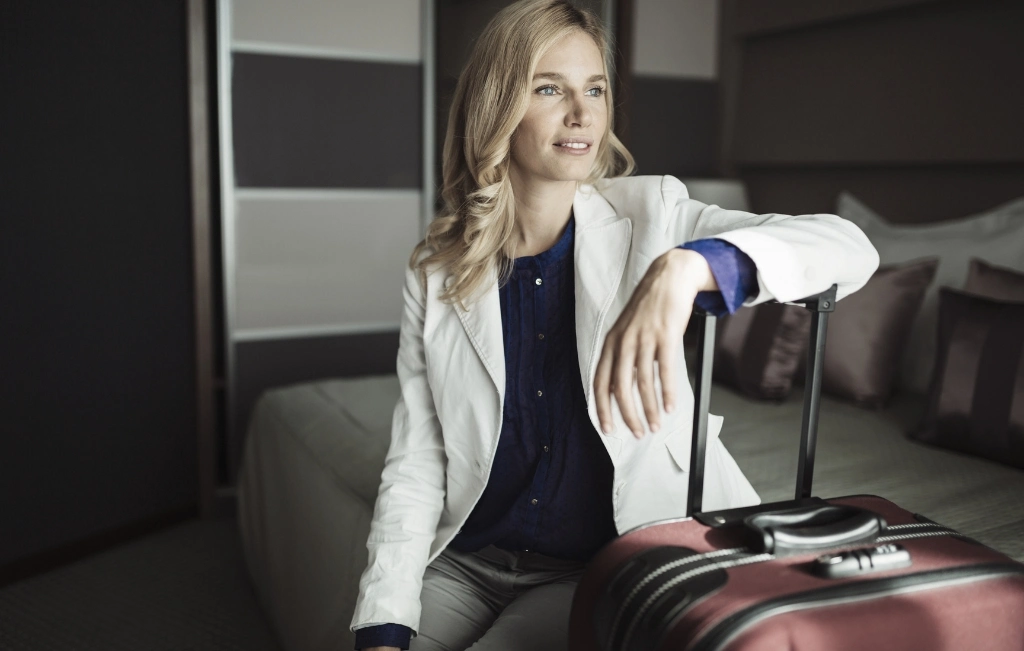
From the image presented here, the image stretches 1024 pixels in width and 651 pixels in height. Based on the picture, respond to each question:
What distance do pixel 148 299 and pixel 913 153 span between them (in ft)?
7.70

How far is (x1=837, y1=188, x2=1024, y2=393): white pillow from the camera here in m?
2.11

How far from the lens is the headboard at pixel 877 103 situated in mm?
2467

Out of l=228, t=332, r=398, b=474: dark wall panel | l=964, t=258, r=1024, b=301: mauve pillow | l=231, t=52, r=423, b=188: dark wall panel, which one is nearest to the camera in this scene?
l=964, t=258, r=1024, b=301: mauve pillow

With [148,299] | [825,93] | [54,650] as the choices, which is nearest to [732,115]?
[825,93]

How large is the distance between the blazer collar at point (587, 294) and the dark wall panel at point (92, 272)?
5.13ft

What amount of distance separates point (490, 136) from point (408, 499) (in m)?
0.58

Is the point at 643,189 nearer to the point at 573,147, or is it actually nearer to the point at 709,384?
the point at 573,147

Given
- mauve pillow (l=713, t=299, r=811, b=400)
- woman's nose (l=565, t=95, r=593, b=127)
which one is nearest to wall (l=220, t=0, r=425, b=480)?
mauve pillow (l=713, t=299, r=811, b=400)

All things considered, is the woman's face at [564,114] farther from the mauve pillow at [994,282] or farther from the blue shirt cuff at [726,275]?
the mauve pillow at [994,282]

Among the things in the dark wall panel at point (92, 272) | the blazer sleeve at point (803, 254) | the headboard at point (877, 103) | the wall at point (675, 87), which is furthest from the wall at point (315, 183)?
the blazer sleeve at point (803, 254)

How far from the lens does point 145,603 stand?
2.31m

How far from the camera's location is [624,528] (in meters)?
1.28

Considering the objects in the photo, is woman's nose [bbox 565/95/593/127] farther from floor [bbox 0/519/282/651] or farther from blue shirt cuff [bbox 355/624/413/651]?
floor [bbox 0/519/282/651]

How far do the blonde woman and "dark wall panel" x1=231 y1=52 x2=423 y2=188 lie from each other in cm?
152
